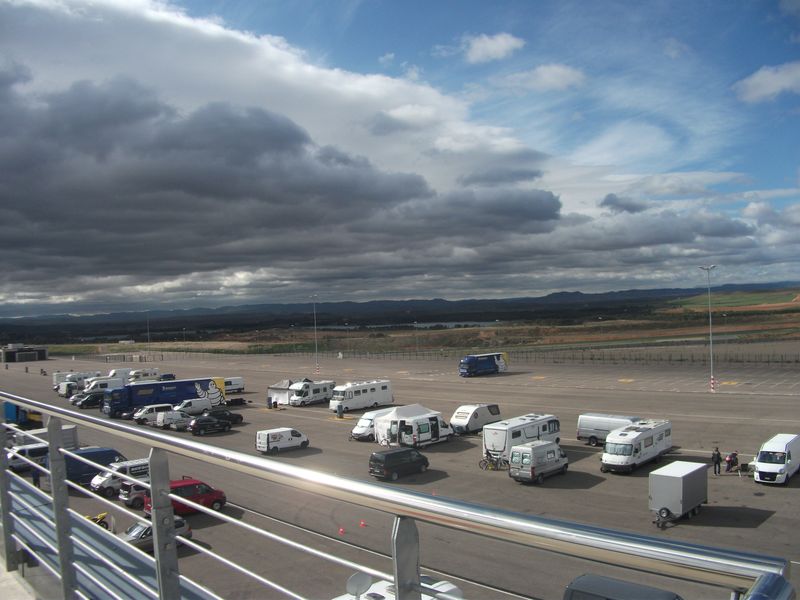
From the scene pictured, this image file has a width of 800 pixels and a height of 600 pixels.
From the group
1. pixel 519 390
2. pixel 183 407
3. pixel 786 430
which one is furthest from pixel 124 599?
pixel 519 390

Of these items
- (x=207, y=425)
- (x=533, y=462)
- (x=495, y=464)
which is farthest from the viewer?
(x=207, y=425)

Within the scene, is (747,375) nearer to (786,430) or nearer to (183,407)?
(786,430)

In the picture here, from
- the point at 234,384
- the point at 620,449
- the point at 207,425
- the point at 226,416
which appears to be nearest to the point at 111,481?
the point at 207,425

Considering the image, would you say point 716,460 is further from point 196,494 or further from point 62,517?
point 62,517

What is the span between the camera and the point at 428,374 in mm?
66500

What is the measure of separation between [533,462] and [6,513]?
2134cm

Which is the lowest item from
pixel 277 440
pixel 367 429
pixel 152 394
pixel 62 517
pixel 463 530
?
pixel 367 429

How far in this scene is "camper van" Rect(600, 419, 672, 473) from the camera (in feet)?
82.4

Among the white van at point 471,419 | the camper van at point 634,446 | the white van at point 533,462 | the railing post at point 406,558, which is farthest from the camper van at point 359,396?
the railing post at point 406,558

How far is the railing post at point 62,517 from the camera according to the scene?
12.2 ft

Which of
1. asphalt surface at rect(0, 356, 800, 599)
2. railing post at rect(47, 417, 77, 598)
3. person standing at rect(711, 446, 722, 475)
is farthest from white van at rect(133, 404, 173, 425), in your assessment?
railing post at rect(47, 417, 77, 598)

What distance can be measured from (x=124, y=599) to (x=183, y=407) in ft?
144

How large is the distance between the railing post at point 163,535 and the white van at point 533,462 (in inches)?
885

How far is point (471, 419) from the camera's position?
113ft
